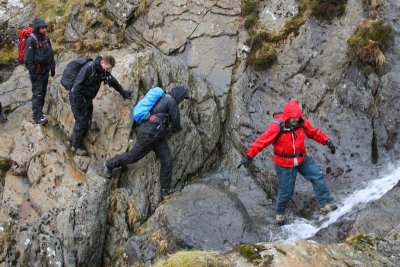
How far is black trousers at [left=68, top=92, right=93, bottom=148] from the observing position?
11773 millimetres

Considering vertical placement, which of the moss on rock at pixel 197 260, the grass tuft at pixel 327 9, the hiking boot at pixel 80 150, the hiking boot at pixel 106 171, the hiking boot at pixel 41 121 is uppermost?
the grass tuft at pixel 327 9

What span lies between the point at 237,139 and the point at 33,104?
6109 mm

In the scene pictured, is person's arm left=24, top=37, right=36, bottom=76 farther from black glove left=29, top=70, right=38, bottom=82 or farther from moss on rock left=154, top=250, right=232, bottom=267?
moss on rock left=154, top=250, right=232, bottom=267

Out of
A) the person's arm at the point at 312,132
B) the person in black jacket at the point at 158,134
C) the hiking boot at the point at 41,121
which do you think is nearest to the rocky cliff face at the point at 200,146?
the hiking boot at the point at 41,121

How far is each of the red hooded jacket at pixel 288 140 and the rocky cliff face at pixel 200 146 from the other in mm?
1751

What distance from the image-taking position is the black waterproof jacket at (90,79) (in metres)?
11.5

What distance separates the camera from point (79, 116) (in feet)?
39.5

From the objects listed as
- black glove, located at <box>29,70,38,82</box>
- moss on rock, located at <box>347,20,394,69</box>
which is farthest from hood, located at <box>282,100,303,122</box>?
black glove, located at <box>29,70,38,82</box>

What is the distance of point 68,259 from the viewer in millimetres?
10977

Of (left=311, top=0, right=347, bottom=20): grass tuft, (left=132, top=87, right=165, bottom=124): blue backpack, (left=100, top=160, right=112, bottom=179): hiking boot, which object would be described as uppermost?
(left=311, top=0, right=347, bottom=20): grass tuft

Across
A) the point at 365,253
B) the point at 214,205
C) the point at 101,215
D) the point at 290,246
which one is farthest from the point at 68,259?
the point at 365,253

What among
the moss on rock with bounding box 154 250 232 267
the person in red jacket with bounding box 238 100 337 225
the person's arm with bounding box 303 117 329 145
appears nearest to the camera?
the moss on rock with bounding box 154 250 232 267

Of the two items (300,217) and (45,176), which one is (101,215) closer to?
(45,176)

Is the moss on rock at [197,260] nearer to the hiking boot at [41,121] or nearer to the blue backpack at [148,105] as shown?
the blue backpack at [148,105]
